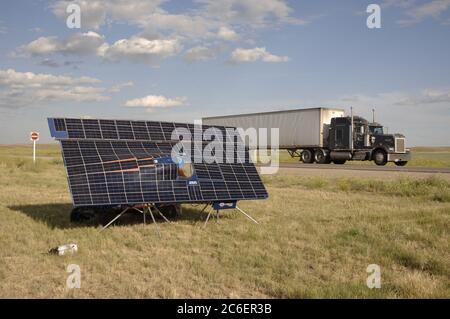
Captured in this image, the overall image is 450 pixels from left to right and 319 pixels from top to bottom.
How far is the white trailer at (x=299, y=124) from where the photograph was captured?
38.6 meters

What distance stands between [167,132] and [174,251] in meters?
4.47

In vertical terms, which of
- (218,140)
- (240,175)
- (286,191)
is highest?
(218,140)

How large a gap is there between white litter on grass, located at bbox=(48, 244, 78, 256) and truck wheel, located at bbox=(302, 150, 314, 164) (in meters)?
33.5

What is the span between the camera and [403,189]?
18.0 m

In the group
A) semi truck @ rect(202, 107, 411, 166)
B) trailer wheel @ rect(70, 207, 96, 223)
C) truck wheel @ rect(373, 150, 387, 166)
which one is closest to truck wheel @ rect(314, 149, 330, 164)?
semi truck @ rect(202, 107, 411, 166)

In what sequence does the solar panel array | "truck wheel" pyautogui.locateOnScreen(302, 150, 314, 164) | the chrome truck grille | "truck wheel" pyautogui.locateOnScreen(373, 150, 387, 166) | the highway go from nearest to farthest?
the solar panel array → the highway → the chrome truck grille → "truck wheel" pyautogui.locateOnScreen(373, 150, 387, 166) → "truck wheel" pyautogui.locateOnScreen(302, 150, 314, 164)

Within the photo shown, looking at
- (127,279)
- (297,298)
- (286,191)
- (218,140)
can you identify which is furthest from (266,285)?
(286,191)

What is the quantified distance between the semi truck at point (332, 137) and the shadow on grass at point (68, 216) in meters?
24.4

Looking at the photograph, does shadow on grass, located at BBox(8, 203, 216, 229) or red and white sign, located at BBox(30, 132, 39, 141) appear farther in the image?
red and white sign, located at BBox(30, 132, 39, 141)

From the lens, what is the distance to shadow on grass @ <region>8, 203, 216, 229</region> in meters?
11.4

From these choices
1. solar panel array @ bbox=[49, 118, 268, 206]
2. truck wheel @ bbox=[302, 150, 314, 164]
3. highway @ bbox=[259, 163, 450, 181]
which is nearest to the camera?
solar panel array @ bbox=[49, 118, 268, 206]

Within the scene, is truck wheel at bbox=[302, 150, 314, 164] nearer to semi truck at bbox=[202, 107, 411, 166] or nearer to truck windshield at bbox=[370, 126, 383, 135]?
semi truck at bbox=[202, 107, 411, 166]

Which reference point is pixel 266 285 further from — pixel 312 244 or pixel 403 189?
pixel 403 189

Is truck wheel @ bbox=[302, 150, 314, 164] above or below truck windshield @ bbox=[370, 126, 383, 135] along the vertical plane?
below
